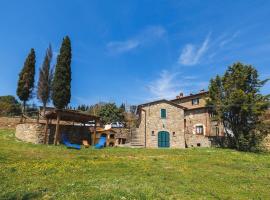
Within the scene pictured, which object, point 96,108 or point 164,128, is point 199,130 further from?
point 96,108

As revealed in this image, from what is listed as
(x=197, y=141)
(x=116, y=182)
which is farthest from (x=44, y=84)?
(x=116, y=182)

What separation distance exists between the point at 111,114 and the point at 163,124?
20.9m

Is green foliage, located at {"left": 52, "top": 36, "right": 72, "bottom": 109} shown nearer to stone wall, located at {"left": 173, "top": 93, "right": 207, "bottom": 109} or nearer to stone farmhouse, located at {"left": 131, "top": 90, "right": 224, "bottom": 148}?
stone farmhouse, located at {"left": 131, "top": 90, "right": 224, "bottom": 148}

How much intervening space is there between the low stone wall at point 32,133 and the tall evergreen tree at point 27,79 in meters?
7.13

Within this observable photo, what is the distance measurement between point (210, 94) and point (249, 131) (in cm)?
715

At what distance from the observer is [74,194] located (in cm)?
880

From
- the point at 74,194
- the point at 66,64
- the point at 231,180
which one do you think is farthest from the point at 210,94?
the point at 74,194

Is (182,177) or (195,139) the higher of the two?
(195,139)

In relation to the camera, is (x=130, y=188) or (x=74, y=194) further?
(x=130, y=188)

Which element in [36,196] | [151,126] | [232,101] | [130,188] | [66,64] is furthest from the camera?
[151,126]

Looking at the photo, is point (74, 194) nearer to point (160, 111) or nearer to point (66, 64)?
point (66, 64)

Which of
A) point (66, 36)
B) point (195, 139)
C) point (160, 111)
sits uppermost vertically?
point (66, 36)

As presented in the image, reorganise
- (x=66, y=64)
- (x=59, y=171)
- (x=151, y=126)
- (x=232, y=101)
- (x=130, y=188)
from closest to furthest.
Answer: (x=130, y=188)
(x=59, y=171)
(x=66, y=64)
(x=232, y=101)
(x=151, y=126)

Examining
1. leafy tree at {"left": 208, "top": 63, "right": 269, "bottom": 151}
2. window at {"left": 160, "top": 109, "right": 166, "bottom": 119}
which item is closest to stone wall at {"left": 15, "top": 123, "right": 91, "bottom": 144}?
window at {"left": 160, "top": 109, "right": 166, "bottom": 119}
